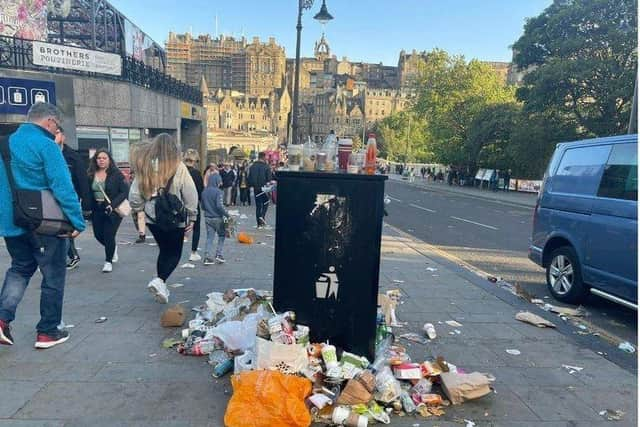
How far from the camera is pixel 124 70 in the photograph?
17.8 metres

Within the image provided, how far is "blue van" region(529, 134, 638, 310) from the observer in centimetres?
540

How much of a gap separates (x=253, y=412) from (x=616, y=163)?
5358 mm

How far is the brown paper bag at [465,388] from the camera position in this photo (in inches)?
132

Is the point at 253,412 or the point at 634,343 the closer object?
the point at 253,412

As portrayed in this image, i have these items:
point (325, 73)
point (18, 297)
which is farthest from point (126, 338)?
point (325, 73)

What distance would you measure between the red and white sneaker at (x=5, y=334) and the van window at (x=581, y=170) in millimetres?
6601

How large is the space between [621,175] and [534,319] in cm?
211

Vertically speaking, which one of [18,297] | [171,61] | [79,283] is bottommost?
[79,283]

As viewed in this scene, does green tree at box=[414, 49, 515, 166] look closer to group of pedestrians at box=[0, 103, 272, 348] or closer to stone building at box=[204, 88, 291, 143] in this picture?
group of pedestrians at box=[0, 103, 272, 348]

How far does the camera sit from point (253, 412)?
2920mm

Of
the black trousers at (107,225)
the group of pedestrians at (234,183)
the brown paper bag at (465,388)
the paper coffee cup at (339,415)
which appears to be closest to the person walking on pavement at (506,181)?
the group of pedestrians at (234,183)

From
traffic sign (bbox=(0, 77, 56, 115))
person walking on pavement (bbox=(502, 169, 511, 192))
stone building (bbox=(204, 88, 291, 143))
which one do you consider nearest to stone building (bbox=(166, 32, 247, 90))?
stone building (bbox=(204, 88, 291, 143))

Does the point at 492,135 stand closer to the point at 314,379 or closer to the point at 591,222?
the point at 591,222

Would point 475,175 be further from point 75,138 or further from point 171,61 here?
point 171,61
